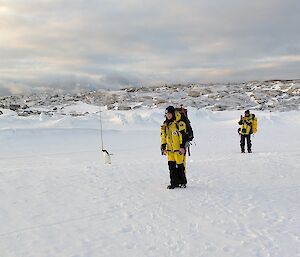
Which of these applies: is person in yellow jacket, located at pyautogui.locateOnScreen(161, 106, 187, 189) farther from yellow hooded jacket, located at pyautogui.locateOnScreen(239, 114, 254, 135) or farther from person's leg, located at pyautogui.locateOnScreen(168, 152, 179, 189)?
yellow hooded jacket, located at pyautogui.locateOnScreen(239, 114, 254, 135)

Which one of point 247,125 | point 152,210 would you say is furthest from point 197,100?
point 152,210

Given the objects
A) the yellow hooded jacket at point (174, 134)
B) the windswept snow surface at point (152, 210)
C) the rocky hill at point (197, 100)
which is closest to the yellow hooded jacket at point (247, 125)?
the windswept snow surface at point (152, 210)

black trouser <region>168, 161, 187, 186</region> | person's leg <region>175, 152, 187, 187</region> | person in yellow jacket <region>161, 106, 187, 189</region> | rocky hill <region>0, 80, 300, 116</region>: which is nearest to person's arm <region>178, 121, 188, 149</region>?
person in yellow jacket <region>161, 106, 187, 189</region>

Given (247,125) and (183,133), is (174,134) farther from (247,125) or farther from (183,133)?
(247,125)

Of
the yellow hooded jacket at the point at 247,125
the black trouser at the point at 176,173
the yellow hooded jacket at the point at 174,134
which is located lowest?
the black trouser at the point at 176,173

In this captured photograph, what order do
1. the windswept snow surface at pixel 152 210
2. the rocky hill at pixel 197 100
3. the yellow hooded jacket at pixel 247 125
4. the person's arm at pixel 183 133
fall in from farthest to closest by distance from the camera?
1. the rocky hill at pixel 197 100
2. the yellow hooded jacket at pixel 247 125
3. the person's arm at pixel 183 133
4. the windswept snow surface at pixel 152 210

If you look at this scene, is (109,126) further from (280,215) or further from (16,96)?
(16,96)

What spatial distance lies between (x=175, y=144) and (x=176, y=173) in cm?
68

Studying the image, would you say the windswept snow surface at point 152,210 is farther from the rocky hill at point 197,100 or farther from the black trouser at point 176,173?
the rocky hill at point 197,100

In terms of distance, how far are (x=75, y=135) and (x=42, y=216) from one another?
17163mm

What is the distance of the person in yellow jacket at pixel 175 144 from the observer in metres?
8.47

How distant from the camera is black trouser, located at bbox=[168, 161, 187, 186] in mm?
8672

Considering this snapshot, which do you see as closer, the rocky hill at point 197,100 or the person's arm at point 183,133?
the person's arm at point 183,133

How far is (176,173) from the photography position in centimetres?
872
